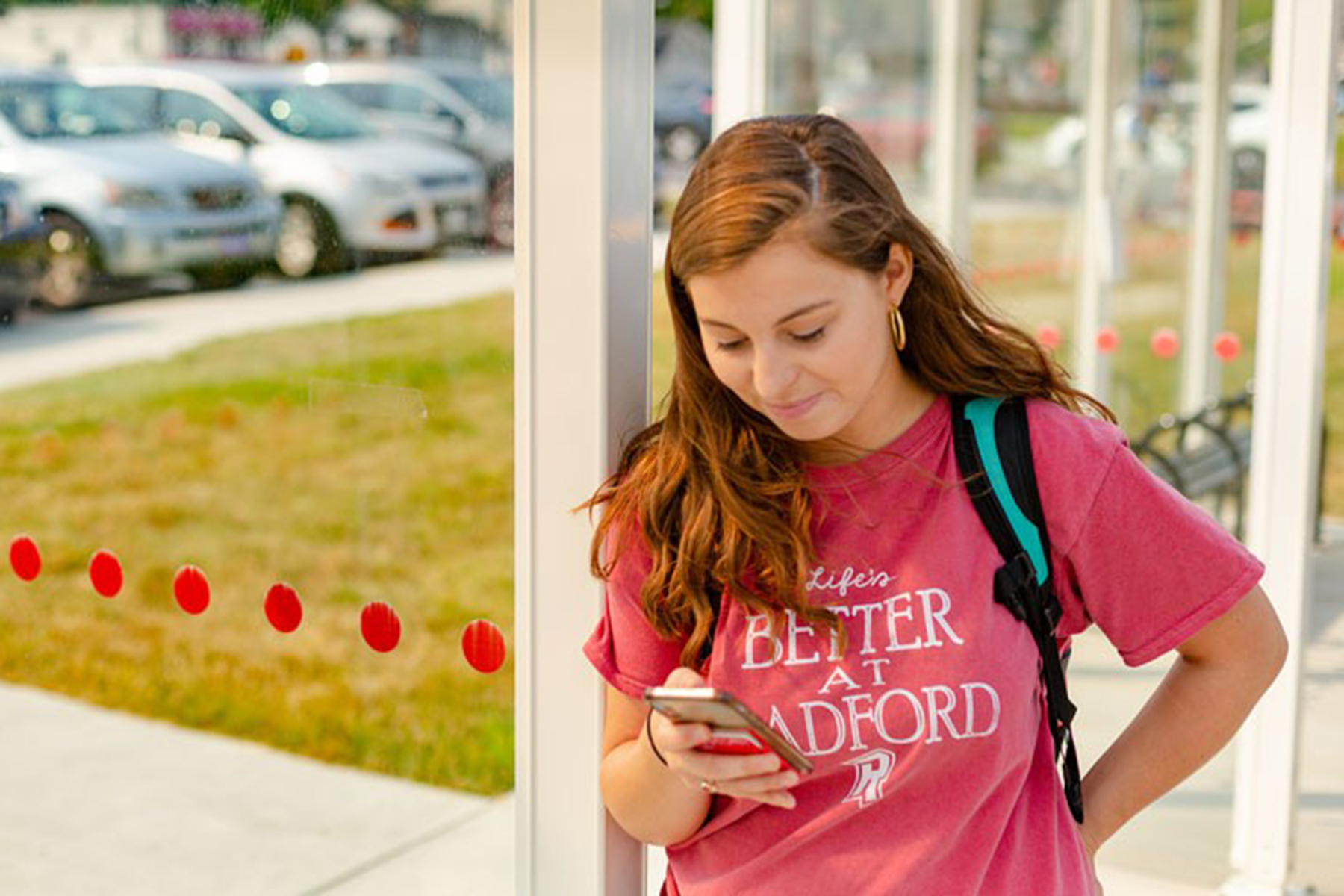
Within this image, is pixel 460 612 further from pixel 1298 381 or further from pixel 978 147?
pixel 978 147

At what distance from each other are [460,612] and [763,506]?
1.41 meters

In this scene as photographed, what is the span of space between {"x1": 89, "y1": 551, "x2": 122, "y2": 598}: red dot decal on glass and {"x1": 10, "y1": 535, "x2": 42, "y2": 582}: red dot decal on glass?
27 cm

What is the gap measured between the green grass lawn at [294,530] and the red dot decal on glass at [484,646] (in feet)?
0.08

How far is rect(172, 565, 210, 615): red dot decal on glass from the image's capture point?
113 inches

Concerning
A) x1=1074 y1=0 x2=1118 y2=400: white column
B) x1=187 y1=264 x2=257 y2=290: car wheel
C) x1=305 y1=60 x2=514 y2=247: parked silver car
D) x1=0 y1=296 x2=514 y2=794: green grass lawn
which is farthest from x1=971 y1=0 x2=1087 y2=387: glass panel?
x1=187 y1=264 x2=257 y2=290: car wheel

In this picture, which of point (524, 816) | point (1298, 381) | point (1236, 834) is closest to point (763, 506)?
point (524, 816)

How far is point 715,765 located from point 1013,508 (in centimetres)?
35

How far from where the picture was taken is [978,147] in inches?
280

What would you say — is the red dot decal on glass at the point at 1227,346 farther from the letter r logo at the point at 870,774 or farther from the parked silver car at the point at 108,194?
the letter r logo at the point at 870,774

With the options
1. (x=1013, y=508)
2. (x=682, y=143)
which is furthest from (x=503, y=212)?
(x=682, y=143)

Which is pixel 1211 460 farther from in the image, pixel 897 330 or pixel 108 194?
pixel 897 330

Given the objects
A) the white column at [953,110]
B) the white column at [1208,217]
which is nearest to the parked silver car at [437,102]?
the white column at [953,110]

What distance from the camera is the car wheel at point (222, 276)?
3.07 metres

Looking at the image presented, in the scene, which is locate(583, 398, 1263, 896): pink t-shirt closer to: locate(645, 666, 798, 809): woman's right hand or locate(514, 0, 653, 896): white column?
locate(645, 666, 798, 809): woman's right hand
